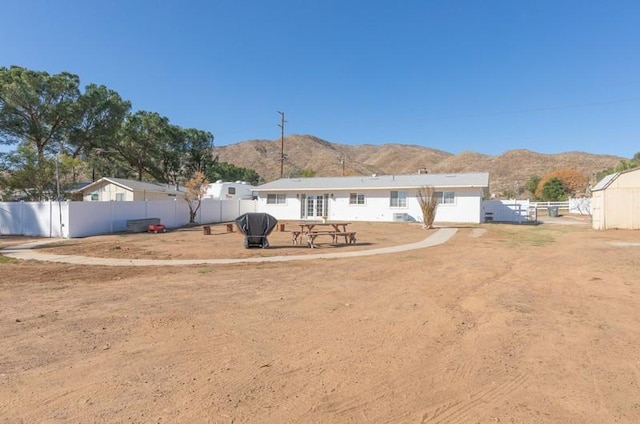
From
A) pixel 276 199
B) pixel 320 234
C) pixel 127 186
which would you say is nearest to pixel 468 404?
pixel 320 234

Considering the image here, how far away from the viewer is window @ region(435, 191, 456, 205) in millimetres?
27859

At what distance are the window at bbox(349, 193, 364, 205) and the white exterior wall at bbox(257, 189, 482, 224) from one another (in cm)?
27

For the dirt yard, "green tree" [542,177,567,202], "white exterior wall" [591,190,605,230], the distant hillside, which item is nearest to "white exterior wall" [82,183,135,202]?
the dirt yard

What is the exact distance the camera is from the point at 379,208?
30.3m

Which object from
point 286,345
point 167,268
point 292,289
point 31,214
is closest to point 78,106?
point 31,214

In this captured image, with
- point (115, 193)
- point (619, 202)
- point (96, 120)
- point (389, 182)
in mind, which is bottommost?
point (619, 202)

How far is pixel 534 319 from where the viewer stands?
5.55 m

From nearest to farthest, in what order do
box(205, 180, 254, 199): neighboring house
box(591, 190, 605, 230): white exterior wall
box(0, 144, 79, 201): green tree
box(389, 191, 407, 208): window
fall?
box(591, 190, 605, 230): white exterior wall < box(0, 144, 79, 201): green tree < box(389, 191, 407, 208): window < box(205, 180, 254, 199): neighboring house

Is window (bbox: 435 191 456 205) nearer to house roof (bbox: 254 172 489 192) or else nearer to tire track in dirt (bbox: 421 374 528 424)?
house roof (bbox: 254 172 489 192)

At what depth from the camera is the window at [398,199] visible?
29.5 metres

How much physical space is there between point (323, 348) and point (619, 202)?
2356 centimetres

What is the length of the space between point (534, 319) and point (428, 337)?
1.89 m

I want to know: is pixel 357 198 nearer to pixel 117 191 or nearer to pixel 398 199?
pixel 398 199

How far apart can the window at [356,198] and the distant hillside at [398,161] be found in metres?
39.2
